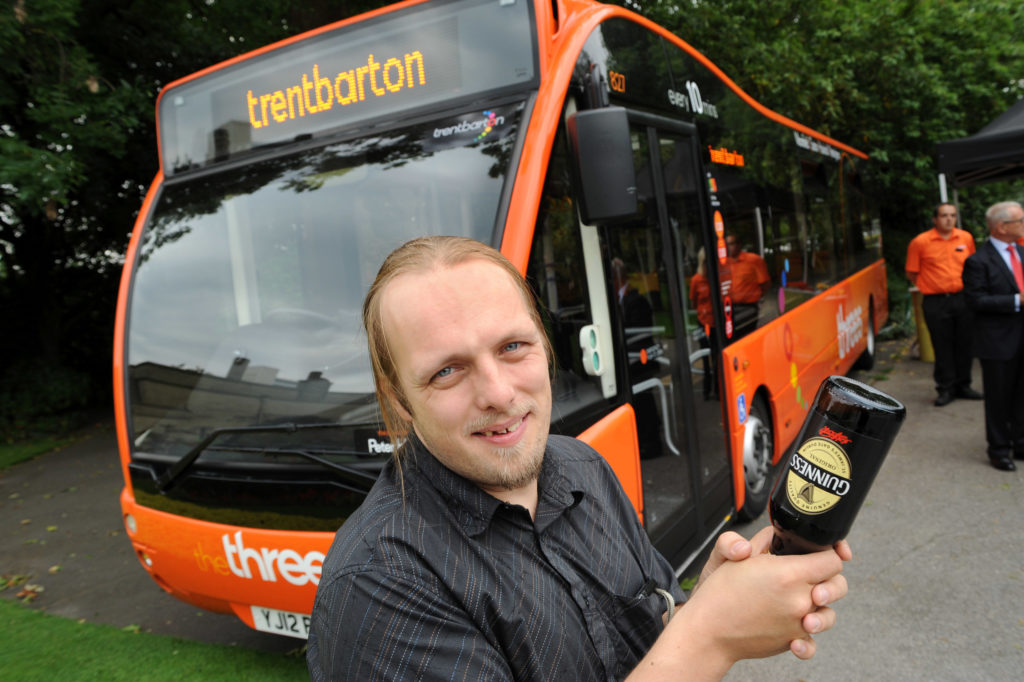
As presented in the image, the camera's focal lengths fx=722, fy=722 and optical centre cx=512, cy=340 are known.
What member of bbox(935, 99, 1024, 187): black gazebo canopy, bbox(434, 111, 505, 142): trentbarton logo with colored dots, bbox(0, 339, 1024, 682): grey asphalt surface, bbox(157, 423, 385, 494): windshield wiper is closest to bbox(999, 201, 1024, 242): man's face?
bbox(935, 99, 1024, 187): black gazebo canopy

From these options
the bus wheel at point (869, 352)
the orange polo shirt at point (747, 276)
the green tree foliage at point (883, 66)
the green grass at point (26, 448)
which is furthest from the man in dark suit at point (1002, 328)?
the green grass at point (26, 448)

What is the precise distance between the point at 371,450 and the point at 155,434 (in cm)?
128

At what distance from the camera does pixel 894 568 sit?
439cm

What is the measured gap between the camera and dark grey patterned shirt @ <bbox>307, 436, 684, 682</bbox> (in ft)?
3.57

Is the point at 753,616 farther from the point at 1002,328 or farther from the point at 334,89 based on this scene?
the point at 1002,328

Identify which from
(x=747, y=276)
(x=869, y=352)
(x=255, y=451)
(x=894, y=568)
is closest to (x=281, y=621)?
(x=255, y=451)

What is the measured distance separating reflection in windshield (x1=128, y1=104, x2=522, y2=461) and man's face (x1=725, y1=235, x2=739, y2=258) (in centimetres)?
226

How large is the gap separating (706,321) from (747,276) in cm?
90

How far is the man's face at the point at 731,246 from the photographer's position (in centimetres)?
482

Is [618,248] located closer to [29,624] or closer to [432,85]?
[432,85]

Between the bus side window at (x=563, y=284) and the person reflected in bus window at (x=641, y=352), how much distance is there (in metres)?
0.31

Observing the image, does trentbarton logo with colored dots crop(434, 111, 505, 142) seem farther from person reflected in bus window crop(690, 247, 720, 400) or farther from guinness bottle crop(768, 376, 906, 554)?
guinness bottle crop(768, 376, 906, 554)

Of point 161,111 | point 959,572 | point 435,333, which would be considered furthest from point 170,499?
point 959,572

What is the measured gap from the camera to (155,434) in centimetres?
342
